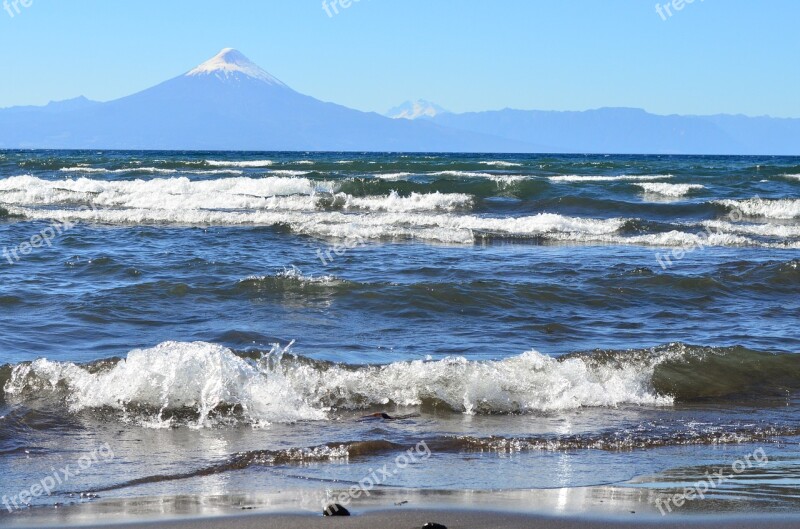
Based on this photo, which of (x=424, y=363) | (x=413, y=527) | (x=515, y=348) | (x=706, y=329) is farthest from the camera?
(x=706, y=329)

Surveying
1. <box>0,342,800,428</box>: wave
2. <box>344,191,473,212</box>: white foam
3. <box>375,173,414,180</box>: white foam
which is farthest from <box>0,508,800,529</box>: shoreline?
<box>375,173,414,180</box>: white foam

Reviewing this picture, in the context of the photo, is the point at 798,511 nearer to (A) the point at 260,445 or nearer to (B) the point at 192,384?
(A) the point at 260,445

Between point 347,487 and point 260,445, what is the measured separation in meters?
1.21

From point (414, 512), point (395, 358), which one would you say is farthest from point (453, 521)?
point (395, 358)

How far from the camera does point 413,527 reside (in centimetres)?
491

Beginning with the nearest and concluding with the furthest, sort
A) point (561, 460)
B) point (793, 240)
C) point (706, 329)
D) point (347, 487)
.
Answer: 1. point (347, 487)
2. point (561, 460)
3. point (706, 329)
4. point (793, 240)

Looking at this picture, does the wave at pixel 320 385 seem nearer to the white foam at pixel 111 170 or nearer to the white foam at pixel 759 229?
the white foam at pixel 759 229

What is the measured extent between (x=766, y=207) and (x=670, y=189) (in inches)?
234

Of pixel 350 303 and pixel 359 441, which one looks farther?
pixel 350 303

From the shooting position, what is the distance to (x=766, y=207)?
27016 millimetres

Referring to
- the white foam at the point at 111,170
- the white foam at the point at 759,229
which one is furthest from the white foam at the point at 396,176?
the white foam at the point at 759,229

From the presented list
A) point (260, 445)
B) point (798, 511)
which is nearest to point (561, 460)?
point (798, 511)

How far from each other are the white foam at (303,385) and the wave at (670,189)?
2434 cm

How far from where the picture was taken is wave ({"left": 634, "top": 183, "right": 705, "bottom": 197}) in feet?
105
